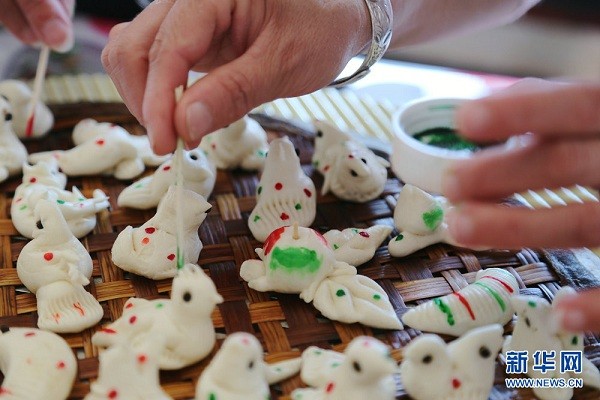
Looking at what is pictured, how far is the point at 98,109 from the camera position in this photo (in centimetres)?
126

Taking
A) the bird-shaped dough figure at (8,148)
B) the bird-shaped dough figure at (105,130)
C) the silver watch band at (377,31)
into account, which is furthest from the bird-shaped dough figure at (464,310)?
the bird-shaped dough figure at (8,148)

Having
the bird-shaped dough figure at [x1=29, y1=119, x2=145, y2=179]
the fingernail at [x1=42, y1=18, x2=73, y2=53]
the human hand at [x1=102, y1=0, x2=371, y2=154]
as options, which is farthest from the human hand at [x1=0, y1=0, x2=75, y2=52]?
the human hand at [x1=102, y1=0, x2=371, y2=154]

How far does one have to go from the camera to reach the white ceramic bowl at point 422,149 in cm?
113

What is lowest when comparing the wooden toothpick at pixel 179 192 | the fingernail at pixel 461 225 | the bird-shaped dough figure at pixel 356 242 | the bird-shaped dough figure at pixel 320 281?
the bird-shaped dough figure at pixel 356 242

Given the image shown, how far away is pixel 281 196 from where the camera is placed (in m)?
0.99

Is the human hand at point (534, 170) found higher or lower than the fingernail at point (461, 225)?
higher

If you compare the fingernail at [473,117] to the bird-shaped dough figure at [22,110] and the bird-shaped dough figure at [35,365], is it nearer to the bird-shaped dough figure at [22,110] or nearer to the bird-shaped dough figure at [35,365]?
the bird-shaped dough figure at [35,365]

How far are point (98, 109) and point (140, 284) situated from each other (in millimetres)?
460

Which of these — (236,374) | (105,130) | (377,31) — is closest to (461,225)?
(236,374)

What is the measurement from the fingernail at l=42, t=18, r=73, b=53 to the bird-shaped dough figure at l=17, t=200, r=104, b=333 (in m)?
0.48

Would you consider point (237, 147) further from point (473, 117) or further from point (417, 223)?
point (473, 117)

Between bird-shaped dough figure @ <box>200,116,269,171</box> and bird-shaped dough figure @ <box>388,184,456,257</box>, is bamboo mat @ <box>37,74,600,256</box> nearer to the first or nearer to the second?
bird-shaped dough figure @ <box>200,116,269,171</box>

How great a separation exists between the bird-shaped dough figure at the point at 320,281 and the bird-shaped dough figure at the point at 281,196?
0.09m

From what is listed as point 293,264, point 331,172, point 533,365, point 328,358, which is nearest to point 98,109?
point 331,172
